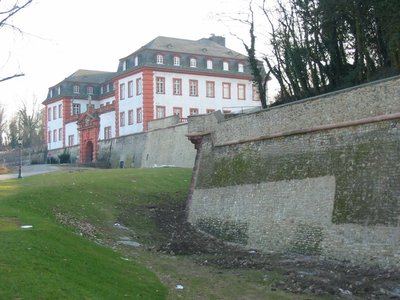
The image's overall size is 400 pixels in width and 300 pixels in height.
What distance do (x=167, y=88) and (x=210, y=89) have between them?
4.59 metres

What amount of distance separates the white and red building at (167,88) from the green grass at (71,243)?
69.4ft

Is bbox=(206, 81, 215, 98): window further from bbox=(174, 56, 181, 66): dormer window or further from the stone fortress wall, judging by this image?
the stone fortress wall

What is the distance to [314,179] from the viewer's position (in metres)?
18.9

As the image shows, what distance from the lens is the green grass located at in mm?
10859

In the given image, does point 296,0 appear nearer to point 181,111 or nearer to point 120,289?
point 120,289

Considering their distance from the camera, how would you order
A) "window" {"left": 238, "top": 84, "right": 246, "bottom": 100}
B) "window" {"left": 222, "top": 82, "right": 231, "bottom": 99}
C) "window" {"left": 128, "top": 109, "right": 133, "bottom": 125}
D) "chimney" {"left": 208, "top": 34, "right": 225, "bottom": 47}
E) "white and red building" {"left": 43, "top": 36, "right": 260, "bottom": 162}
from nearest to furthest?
1. "white and red building" {"left": 43, "top": 36, "right": 260, "bottom": 162}
2. "window" {"left": 128, "top": 109, "right": 133, "bottom": 125}
3. "window" {"left": 222, "top": 82, "right": 231, "bottom": 99}
4. "window" {"left": 238, "top": 84, "right": 246, "bottom": 100}
5. "chimney" {"left": 208, "top": 34, "right": 225, "bottom": 47}

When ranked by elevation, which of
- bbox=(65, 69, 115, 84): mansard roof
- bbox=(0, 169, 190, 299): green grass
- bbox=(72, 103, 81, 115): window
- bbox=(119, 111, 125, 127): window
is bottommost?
bbox=(0, 169, 190, 299): green grass

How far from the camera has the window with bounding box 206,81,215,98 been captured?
5395cm

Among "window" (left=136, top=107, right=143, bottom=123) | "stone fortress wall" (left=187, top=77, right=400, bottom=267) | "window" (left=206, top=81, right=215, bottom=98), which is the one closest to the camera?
"stone fortress wall" (left=187, top=77, right=400, bottom=267)

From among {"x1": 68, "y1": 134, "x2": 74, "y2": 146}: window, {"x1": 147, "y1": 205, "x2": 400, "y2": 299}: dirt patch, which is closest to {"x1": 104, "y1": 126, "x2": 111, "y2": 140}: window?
{"x1": 68, "y1": 134, "x2": 74, "y2": 146}: window

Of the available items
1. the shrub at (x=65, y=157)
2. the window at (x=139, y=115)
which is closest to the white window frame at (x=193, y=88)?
the window at (x=139, y=115)

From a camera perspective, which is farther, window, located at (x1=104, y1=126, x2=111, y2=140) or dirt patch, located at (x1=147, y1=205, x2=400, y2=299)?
window, located at (x1=104, y1=126, x2=111, y2=140)

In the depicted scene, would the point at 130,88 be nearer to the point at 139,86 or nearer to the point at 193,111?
the point at 139,86

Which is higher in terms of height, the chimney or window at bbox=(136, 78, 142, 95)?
the chimney
